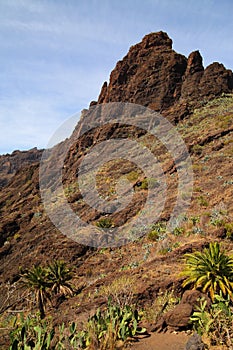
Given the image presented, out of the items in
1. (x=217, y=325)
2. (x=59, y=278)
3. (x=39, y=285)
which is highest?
(x=59, y=278)

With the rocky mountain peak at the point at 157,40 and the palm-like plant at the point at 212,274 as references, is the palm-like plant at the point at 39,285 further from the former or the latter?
the rocky mountain peak at the point at 157,40

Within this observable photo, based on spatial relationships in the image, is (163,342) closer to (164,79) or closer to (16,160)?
(164,79)

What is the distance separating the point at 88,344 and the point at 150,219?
52.2ft

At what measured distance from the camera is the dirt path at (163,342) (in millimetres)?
7750

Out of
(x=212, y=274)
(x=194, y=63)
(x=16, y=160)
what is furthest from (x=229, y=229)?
(x=16, y=160)

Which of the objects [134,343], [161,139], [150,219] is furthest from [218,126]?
[134,343]

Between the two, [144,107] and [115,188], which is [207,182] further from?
[144,107]

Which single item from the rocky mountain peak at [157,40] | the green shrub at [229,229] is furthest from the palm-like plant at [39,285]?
the rocky mountain peak at [157,40]

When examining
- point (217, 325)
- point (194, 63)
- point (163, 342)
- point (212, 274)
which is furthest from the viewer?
point (194, 63)

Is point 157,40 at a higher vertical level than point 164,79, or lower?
higher

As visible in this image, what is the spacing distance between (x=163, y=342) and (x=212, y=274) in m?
3.67

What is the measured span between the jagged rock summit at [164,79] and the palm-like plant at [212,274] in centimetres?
3274

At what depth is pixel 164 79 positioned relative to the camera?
160 feet

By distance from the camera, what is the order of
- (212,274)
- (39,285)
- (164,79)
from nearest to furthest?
(212,274), (39,285), (164,79)
